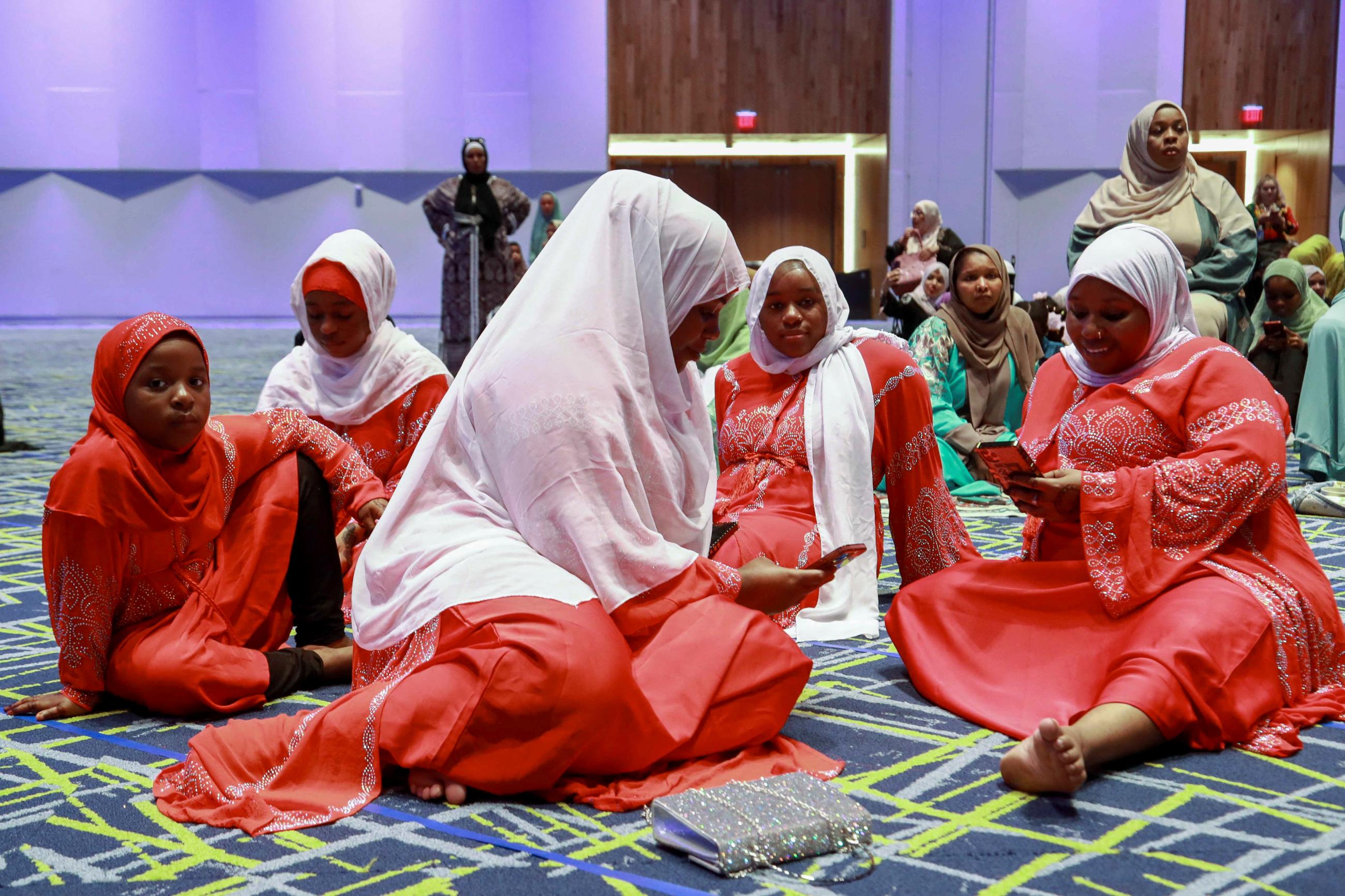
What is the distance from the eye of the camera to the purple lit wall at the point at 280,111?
44.5 feet

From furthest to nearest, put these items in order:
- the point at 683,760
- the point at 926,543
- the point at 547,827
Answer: the point at 926,543 < the point at 683,760 < the point at 547,827

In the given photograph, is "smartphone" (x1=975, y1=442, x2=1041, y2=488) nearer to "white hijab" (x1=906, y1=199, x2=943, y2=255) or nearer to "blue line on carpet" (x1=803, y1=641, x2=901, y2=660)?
"blue line on carpet" (x1=803, y1=641, x2=901, y2=660)

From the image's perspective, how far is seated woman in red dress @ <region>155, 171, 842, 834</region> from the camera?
186cm

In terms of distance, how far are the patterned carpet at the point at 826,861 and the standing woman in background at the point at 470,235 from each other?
6.39m

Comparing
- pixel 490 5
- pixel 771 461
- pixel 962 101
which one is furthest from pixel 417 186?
pixel 771 461

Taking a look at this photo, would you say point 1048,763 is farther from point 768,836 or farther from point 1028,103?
point 1028,103

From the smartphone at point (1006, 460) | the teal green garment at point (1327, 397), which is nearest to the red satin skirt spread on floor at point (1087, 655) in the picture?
the smartphone at point (1006, 460)

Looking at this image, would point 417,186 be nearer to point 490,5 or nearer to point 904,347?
point 490,5

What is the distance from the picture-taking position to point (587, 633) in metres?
1.88

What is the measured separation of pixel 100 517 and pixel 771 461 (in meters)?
1.57

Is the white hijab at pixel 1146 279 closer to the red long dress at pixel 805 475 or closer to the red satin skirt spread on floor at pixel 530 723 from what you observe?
the red long dress at pixel 805 475

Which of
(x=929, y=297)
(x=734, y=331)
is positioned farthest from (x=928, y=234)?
(x=734, y=331)

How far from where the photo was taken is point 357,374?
3139 millimetres

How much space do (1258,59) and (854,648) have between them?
12058 mm
